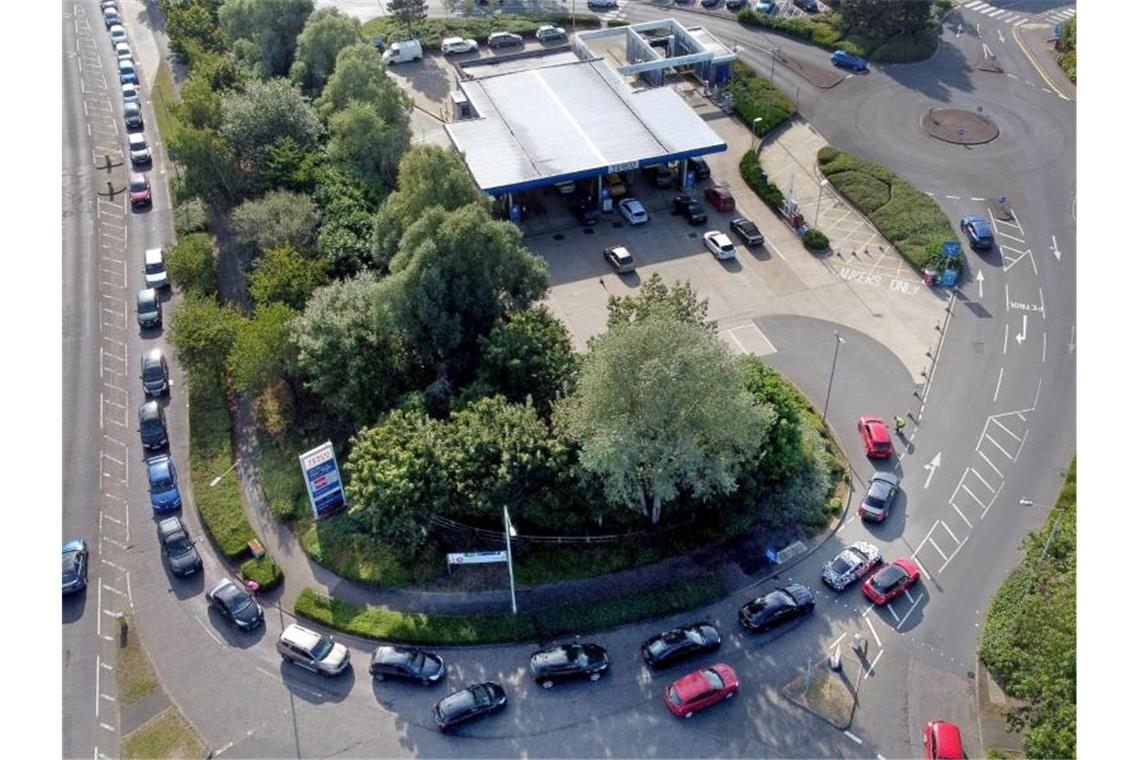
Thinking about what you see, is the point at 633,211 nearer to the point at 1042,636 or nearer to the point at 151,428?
the point at 151,428

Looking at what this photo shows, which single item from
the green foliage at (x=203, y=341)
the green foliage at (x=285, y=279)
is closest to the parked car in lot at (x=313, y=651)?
the green foliage at (x=203, y=341)

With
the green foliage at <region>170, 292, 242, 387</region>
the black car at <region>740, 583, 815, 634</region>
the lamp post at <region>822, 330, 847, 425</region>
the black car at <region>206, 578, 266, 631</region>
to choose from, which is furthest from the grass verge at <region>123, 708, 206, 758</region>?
the lamp post at <region>822, 330, 847, 425</region>

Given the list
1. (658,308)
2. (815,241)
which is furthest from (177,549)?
(815,241)

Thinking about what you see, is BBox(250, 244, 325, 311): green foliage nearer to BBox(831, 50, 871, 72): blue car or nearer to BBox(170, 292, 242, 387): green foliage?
BBox(170, 292, 242, 387): green foliage

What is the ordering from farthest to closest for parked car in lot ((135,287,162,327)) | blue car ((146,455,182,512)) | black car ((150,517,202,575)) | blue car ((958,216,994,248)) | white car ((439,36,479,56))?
white car ((439,36,479,56)) → blue car ((958,216,994,248)) → parked car in lot ((135,287,162,327)) → blue car ((146,455,182,512)) → black car ((150,517,202,575))

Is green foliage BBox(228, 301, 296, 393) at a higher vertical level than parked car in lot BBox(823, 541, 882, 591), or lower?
higher

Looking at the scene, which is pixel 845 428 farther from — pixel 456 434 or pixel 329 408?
pixel 329 408

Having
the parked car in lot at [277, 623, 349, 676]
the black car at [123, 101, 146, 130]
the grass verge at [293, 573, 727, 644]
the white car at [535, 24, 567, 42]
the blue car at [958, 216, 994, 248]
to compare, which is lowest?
the grass verge at [293, 573, 727, 644]
